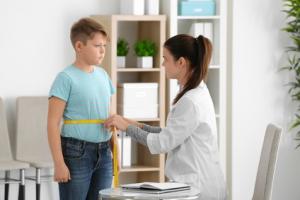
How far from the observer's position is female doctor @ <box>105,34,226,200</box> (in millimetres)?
3447

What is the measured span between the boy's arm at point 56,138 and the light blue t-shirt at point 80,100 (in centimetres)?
4

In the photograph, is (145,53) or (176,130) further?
(145,53)

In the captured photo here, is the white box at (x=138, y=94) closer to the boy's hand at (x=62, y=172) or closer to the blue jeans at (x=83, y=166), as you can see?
the blue jeans at (x=83, y=166)

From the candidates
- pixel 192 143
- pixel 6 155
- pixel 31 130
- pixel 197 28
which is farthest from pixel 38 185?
pixel 192 143

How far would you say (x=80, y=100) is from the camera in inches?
146

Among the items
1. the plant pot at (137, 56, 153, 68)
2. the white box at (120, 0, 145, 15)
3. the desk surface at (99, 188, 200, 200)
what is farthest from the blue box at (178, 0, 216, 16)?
the desk surface at (99, 188, 200, 200)

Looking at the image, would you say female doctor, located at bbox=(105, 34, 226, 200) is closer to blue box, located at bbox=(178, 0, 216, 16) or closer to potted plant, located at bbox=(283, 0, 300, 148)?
blue box, located at bbox=(178, 0, 216, 16)

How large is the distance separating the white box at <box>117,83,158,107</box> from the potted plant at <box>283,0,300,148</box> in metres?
1.08

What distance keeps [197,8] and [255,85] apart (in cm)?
75

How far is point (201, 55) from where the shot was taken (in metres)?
3.51

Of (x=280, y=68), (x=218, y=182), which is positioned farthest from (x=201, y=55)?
(x=280, y=68)

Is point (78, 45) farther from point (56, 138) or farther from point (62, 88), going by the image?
point (56, 138)

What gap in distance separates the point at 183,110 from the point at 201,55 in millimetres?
283

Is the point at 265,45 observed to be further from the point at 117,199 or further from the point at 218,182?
the point at 117,199
